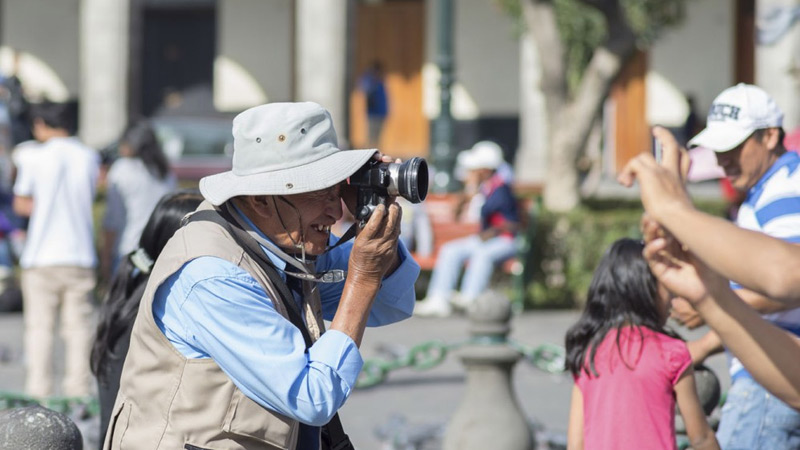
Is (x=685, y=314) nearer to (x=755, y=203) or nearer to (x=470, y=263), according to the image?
(x=755, y=203)

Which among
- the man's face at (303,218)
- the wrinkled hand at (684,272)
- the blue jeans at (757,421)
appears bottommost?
the blue jeans at (757,421)

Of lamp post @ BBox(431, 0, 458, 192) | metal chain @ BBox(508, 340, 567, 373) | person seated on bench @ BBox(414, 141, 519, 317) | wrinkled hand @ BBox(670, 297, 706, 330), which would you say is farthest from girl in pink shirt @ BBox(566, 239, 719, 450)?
lamp post @ BBox(431, 0, 458, 192)

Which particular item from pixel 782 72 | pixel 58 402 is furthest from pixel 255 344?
pixel 782 72

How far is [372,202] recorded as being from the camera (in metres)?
2.86

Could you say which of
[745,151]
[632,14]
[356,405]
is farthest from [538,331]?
[632,14]

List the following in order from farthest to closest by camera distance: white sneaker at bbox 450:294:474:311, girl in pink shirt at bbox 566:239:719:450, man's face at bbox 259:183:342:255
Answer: white sneaker at bbox 450:294:474:311
girl in pink shirt at bbox 566:239:719:450
man's face at bbox 259:183:342:255

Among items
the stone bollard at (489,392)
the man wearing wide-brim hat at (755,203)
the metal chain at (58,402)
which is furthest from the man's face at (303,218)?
the metal chain at (58,402)

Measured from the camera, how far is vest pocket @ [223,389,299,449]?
268cm

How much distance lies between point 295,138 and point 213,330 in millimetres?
474

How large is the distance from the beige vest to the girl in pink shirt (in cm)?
135

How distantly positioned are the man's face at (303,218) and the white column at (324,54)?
13903 millimetres

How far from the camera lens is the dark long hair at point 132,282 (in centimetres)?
409

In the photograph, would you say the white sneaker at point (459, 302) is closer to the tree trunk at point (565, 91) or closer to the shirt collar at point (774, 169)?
the tree trunk at point (565, 91)

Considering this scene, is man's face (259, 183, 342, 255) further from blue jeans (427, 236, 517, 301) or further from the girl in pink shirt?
blue jeans (427, 236, 517, 301)
